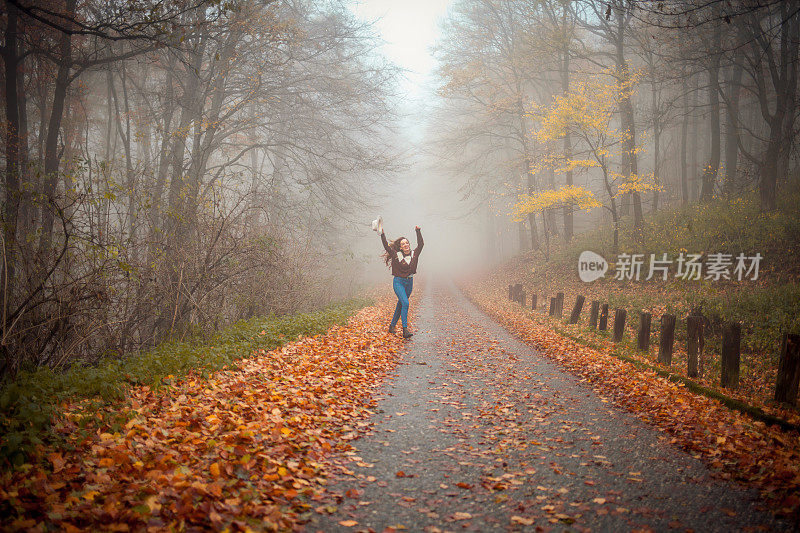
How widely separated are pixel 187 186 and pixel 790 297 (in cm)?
1282

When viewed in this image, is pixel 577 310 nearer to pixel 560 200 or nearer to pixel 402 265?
pixel 402 265

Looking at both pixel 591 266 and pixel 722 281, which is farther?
pixel 591 266

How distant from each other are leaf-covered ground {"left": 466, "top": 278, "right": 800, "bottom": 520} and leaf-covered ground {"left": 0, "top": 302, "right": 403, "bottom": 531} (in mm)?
3521

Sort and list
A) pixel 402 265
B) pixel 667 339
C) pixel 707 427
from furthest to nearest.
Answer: pixel 402 265 → pixel 667 339 → pixel 707 427

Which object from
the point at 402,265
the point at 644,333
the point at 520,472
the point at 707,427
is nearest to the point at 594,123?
→ the point at 644,333

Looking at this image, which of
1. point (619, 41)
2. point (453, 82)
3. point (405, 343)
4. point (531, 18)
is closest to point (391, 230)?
point (453, 82)

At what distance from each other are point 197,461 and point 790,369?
6.79 metres

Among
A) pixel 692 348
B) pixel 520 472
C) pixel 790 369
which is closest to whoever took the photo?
pixel 520 472

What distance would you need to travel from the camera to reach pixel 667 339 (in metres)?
7.61

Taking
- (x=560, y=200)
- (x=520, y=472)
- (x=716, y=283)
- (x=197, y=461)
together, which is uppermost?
(x=560, y=200)

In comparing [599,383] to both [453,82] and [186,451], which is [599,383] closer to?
[186,451]

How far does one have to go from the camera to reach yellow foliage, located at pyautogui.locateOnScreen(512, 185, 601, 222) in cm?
1736

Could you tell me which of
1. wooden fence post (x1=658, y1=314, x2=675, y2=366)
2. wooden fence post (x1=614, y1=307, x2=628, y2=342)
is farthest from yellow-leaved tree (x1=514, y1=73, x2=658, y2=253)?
wooden fence post (x1=658, y1=314, x2=675, y2=366)

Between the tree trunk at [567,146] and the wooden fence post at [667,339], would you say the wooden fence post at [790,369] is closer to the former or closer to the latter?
the wooden fence post at [667,339]
